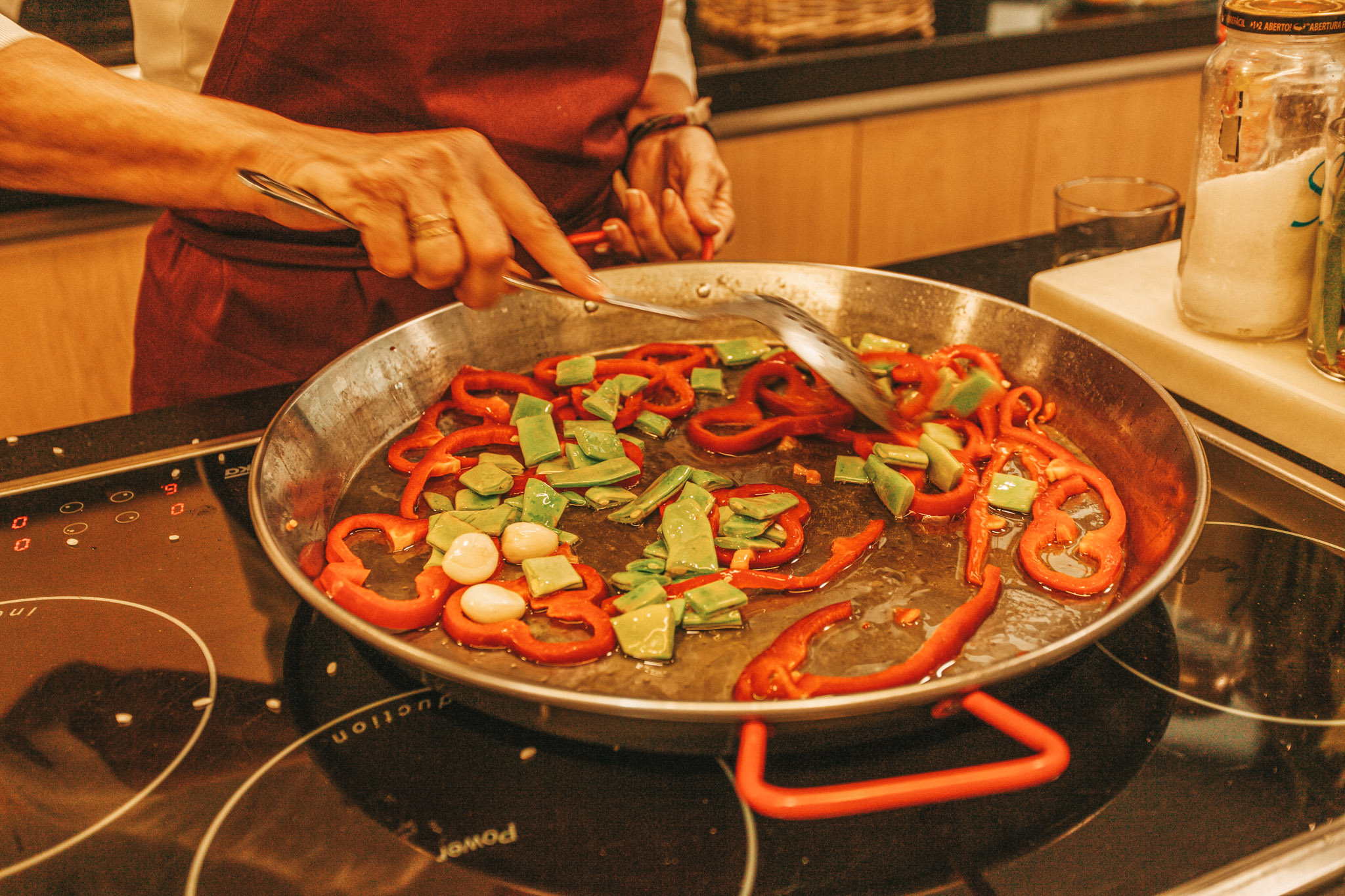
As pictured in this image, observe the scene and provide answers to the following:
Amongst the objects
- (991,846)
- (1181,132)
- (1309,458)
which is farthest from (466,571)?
(1181,132)

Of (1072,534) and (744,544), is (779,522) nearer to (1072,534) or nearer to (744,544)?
(744,544)

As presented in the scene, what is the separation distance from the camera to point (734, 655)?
0.84 metres

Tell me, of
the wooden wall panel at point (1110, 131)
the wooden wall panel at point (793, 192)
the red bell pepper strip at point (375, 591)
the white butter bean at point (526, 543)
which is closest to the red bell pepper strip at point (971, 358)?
the white butter bean at point (526, 543)

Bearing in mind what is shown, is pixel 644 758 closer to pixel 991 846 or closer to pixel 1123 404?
pixel 991 846

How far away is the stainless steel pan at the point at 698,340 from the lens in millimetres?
640

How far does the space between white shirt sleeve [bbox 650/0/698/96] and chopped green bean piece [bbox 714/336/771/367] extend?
56 centimetres

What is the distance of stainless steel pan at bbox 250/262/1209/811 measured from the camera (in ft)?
2.10

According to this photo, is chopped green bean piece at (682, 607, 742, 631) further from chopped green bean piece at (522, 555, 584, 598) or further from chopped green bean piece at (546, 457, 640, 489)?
chopped green bean piece at (546, 457, 640, 489)

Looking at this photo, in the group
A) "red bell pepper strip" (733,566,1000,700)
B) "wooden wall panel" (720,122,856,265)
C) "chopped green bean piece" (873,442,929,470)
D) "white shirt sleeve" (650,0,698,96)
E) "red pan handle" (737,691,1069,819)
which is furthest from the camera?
"wooden wall panel" (720,122,856,265)

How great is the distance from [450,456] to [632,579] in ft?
1.00

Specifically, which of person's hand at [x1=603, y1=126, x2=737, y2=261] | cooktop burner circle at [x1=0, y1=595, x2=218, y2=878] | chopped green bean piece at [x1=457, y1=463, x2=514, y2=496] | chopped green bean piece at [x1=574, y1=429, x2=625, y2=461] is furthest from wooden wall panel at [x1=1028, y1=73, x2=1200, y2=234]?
cooktop burner circle at [x1=0, y1=595, x2=218, y2=878]

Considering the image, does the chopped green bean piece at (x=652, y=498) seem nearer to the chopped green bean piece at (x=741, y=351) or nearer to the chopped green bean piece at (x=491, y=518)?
the chopped green bean piece at (x=491, y=518)

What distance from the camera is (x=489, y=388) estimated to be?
125 centimetres

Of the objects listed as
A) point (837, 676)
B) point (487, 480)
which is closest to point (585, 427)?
point (487, 480)
